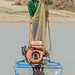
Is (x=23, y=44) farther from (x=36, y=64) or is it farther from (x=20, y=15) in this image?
(x=20, y=15)

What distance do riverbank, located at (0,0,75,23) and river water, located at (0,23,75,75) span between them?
1.97 metres

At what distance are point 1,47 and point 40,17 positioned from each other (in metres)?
3.00

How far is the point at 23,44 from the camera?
1082 centimetres

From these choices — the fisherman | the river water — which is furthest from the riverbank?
the fisherman

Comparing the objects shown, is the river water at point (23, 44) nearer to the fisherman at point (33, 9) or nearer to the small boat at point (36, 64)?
the fisherman at point (33, 9)

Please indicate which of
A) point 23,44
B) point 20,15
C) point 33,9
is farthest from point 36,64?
point 20,15

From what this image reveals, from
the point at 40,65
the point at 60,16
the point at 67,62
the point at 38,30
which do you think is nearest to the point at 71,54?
the point at 67,62

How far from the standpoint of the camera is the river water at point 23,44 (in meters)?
8.91

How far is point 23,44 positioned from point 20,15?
8085 mm

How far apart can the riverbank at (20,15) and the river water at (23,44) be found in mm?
1968

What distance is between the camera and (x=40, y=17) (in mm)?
7879

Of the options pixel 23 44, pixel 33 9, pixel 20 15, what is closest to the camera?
pixel 33 9

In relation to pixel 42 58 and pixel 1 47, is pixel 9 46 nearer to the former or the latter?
pixel 1 47

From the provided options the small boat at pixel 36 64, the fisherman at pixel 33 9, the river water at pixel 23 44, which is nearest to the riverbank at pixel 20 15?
the river water at pixel 23 44
